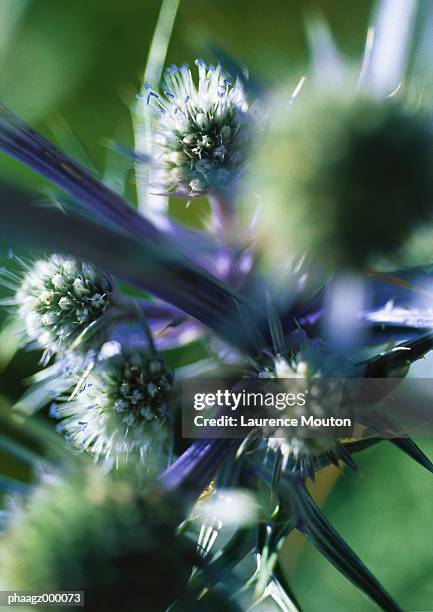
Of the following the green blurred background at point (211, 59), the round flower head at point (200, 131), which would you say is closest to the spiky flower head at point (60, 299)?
the round flower head at point (200, 131)

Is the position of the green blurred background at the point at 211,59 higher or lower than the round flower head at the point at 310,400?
higher

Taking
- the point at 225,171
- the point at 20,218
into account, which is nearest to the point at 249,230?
the point at 225,171

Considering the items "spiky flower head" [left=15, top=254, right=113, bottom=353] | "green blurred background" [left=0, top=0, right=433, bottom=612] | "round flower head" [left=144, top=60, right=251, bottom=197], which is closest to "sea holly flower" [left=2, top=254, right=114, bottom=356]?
"spiky flower head" [left=15, top=254, right=113, bottom=353]

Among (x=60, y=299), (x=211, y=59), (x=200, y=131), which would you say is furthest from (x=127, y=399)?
(x=211, y=59)

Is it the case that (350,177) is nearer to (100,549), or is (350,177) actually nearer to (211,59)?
(100,549)

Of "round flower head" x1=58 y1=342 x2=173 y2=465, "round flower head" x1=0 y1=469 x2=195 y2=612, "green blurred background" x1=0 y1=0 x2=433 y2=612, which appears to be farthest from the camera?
"green blurred background" x1=0 y1=0 x2=433 y2=612

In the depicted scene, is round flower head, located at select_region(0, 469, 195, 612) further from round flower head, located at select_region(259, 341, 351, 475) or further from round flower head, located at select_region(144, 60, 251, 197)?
round flower head, located at select_region(144, 60, 251, 197)

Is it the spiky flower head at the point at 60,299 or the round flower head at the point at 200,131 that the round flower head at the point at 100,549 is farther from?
the round flower head at the point at 200,131
